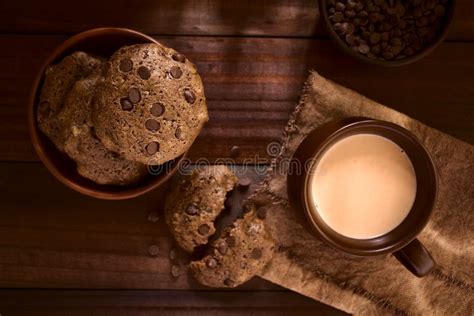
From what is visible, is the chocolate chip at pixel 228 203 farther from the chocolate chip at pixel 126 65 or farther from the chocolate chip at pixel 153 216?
the chocolate chip at pixel 126 65

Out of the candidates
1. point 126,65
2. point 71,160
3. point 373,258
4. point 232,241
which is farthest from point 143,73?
point 373,258

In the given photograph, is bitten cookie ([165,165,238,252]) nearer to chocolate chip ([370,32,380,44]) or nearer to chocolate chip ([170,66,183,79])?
chocolate chip ([170,66,183,79])

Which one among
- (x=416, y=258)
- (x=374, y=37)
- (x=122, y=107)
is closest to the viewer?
(x=122, y=107)

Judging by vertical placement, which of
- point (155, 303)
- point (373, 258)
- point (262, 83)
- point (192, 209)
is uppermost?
point (262, 83)

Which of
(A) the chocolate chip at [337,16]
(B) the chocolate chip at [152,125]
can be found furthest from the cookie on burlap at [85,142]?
(A) the chocolate chip at [337,16]

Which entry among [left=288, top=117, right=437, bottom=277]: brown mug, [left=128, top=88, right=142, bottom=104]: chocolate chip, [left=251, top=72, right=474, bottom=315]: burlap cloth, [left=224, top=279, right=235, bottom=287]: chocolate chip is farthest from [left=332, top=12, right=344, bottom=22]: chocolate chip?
[left=224, top=279, right=235, bottom=287]: chocolate chip

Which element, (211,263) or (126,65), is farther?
(211,263)

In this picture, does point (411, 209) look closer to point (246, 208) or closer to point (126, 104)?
point (246, 208)
